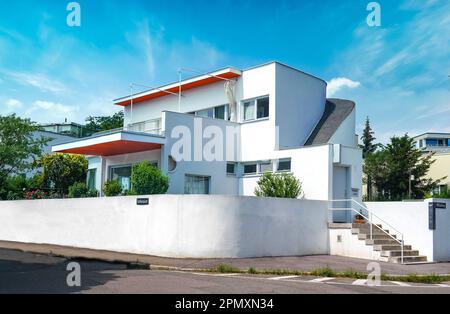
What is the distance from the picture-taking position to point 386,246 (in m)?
18.3

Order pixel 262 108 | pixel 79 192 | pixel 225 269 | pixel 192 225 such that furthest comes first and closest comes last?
pixel 262 108
pixel 79 192
pixel 192 225
pixel 225 269

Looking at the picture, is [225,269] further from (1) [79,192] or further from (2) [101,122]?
(2) [101,122]

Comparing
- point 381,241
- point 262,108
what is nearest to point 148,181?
point 262,108

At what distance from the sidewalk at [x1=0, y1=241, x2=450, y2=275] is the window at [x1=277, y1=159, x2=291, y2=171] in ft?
17.8

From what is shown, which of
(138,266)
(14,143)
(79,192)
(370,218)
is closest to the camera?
(138,266)

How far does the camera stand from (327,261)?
56.7ft

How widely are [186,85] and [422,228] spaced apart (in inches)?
563

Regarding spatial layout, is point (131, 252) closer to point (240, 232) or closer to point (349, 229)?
point (240, 232)

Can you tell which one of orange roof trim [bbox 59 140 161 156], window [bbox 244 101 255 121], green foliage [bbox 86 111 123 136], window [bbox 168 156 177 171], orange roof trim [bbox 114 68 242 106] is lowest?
window [bbox 168 156 177 171]

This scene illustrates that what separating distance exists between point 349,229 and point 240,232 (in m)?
4.80

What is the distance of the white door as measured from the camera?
21531 mm

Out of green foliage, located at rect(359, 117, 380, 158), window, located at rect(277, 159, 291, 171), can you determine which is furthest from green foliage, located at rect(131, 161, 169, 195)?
green foliage, located at rect(359, 117, 380, 158)

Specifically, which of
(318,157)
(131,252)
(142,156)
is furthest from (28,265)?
(318,157)

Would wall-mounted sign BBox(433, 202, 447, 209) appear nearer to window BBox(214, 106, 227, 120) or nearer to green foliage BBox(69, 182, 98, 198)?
window BBox(214, 106, 227, 120)
